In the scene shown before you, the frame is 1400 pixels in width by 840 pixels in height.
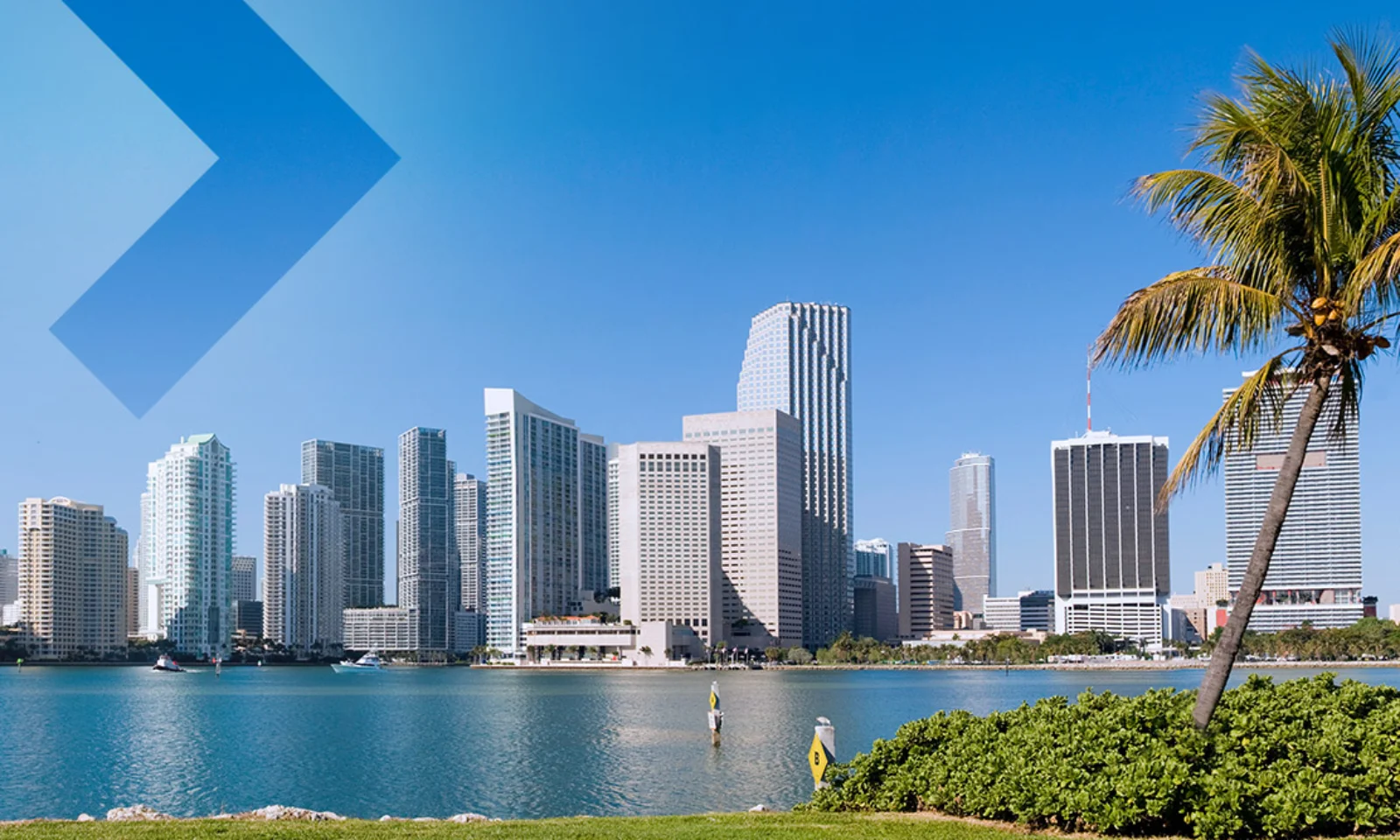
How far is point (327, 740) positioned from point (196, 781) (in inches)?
699

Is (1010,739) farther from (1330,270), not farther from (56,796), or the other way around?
(56,796)

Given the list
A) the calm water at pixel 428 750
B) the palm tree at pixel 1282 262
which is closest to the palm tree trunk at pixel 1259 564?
the palm tree at pixel 1282 262

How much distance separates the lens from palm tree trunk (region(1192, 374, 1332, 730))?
14.4 m

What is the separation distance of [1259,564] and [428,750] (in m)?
46.1

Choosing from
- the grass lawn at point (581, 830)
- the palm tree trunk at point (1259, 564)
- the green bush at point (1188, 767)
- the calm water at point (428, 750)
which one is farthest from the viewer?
the calm water at point (428, 750)

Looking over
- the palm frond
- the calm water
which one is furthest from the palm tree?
the calm water

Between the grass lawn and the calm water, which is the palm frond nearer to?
the grass lawn

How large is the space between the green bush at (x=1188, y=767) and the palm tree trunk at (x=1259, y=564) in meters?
0.35

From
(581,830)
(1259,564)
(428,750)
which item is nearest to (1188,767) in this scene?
(1259,564)

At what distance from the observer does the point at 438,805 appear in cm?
3612

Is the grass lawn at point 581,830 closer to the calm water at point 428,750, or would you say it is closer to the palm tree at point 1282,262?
the palm tree at point 1282,262

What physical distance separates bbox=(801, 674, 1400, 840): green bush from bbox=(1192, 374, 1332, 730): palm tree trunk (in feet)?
1.16

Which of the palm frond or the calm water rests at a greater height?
the palm frond

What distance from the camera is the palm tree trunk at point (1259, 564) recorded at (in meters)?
14.4
